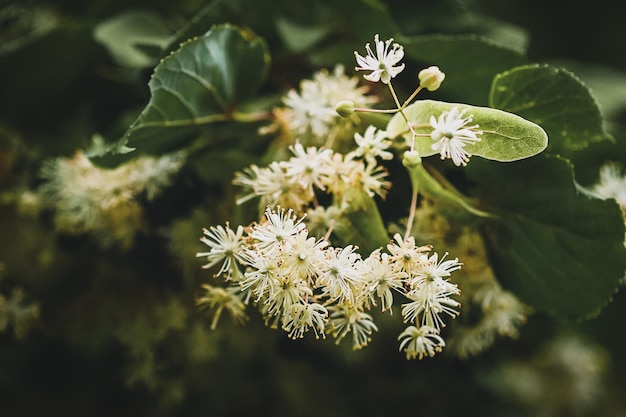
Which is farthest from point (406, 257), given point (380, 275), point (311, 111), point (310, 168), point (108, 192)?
point (108, 192)

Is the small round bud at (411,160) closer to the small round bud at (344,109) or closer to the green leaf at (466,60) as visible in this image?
the small round bud at (344,109)

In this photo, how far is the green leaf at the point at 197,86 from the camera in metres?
0.62

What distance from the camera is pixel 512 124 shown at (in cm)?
50

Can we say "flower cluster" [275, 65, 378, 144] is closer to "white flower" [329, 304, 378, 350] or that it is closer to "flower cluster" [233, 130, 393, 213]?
"flower cluster" [233, 130, 393, 213]

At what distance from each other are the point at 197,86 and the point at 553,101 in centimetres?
39

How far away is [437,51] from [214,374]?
72cm

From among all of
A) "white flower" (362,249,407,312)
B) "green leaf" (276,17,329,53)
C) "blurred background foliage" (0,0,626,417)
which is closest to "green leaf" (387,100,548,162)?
"white flower" (362,249,407,312)

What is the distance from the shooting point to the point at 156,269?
0.88m

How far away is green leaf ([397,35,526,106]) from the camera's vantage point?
2.33 ft

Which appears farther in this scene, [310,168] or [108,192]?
[108,192]

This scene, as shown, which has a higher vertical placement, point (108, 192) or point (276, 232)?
point (276, 232)

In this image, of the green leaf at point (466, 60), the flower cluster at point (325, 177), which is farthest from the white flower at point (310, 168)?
the green leaf at point (466, 60)

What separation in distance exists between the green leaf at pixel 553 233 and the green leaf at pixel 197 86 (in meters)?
0.30

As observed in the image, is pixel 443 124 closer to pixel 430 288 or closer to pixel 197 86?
pixel 430 288
